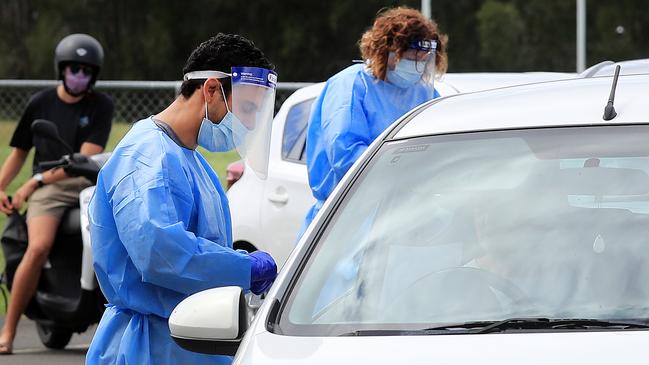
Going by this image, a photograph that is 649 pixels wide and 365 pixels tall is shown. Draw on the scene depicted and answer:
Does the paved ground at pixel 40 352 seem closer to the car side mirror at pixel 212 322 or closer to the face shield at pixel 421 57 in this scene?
the face shield at pixel 421 57

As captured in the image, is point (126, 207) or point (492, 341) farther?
point (126, 207)

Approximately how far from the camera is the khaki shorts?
8.87 metres

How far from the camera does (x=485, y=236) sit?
399 cm

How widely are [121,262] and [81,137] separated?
4.90 metres

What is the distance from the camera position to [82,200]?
28.1 ft

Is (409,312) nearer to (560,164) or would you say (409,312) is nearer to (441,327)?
(441,327)

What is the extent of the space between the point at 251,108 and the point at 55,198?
14.5 ft

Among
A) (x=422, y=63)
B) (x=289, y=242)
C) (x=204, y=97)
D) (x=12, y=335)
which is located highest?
(x=204, y=97)

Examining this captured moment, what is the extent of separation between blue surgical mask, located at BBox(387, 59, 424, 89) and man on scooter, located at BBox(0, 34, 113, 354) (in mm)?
2883

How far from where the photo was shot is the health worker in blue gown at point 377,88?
6523 mm

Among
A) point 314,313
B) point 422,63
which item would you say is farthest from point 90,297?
point 314,313

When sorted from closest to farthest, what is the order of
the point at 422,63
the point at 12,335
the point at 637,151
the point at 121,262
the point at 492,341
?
the point at 492,341
the point at 637,151
the point at 121,262
the point at 422,63
the point at 12,335

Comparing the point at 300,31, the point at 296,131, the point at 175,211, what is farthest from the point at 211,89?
the point at 300,31

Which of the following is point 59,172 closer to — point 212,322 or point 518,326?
point 212,322
